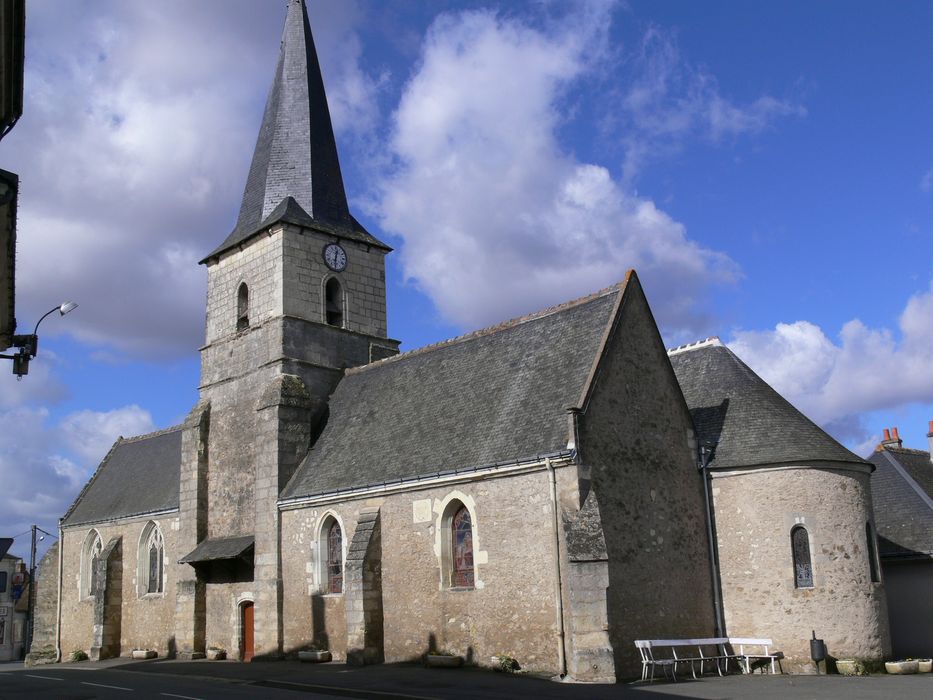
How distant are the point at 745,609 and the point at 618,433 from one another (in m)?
4.93

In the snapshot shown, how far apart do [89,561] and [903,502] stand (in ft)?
96.0

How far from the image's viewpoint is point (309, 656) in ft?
81.4

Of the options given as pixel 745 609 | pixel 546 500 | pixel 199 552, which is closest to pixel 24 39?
pixel 546 500

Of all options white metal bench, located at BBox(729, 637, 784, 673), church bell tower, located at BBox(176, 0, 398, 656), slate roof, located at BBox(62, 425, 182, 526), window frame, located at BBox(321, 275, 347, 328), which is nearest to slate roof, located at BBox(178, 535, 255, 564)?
church bell tower, located at BBox(176, 0, 398, 656)

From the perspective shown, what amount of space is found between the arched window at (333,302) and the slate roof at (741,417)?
1147 cm

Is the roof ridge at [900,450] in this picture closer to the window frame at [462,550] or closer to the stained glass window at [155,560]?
the window frame at [462,550]

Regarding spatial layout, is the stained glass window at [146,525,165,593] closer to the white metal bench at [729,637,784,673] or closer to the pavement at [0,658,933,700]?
the pavement at [0,658,933,700]

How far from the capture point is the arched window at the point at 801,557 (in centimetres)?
2145

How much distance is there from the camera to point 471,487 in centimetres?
2228

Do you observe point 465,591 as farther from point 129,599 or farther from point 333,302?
point 129,599

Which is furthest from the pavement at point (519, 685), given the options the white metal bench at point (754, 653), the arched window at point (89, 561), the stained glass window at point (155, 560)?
the arched window at point (89, 561)

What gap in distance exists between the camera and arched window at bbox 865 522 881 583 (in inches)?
860

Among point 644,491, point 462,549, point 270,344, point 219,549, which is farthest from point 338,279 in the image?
point 644,491

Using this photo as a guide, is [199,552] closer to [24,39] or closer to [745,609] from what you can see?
[745,609]
